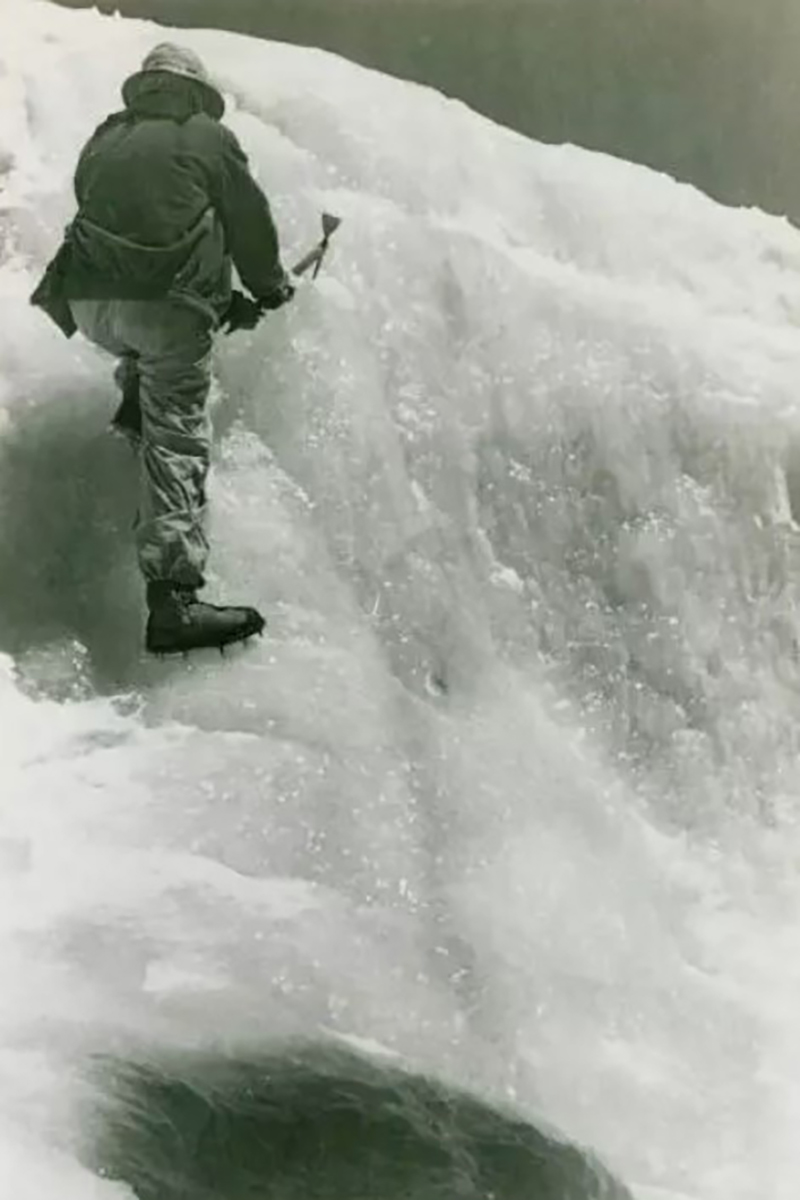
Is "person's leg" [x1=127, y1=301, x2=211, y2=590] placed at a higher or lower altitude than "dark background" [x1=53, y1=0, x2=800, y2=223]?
lower

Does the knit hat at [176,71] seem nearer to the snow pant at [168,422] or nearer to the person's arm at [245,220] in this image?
the person's arm at [245,220]

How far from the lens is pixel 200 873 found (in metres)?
0.94

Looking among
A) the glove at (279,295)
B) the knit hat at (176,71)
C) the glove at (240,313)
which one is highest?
the knit hat at (176,71)

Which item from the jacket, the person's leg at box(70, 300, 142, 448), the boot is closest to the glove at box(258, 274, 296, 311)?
the jacket

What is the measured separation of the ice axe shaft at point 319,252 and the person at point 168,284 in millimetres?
24

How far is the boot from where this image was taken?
3.21 feet

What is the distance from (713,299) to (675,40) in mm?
217

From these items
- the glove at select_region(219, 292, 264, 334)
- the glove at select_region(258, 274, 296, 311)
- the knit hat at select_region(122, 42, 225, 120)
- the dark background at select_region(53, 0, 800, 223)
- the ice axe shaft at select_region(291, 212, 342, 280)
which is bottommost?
the glove at select_region(219, 292, 264, 334)

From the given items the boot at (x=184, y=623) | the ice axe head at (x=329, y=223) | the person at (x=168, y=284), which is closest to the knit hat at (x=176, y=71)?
the person at (x=168, y=284)

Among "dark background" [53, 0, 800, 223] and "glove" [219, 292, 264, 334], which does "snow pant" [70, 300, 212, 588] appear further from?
"dark background" [53, 0, 800, 223]

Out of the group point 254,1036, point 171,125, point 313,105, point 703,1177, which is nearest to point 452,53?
point 313,105

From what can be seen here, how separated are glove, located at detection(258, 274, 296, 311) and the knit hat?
5.6 inches

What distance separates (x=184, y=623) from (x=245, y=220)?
321 millimetres

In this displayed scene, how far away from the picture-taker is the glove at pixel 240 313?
1007 mm
